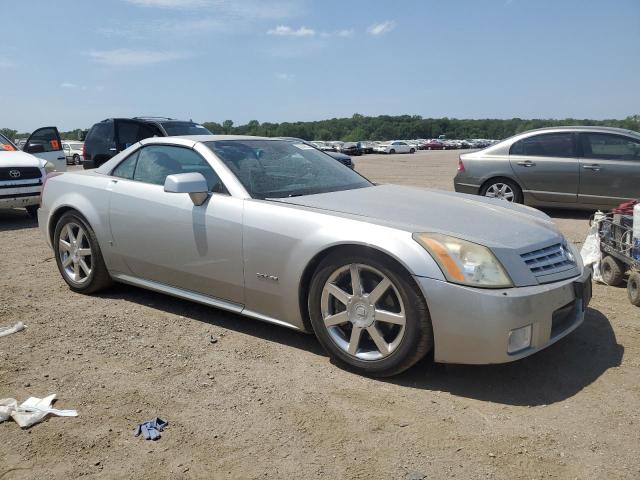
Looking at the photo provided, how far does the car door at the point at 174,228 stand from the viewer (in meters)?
3.78

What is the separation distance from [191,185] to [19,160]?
6730mm

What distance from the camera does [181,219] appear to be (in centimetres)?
398

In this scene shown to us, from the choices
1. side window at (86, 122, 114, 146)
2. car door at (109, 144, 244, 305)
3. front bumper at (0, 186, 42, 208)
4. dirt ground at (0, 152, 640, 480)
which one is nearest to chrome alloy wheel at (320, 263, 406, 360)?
dirt ground at (0, 152, 640, 480)

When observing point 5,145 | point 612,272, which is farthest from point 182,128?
point 612,272

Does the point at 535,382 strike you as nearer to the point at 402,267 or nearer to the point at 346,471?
the point at 402,267

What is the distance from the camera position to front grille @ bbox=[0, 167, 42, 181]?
344 inches

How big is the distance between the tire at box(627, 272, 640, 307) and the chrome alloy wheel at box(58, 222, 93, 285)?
4.41 meters

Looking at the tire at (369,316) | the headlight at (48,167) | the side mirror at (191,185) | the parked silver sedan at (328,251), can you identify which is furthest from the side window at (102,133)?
the tire at (369,316)

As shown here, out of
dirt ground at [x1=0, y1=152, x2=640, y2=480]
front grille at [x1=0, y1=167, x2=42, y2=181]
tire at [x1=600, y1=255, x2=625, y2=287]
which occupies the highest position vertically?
front grille at [x1=0, y1=167, x2=42, y2=181]

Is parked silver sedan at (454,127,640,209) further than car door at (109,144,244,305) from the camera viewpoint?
Yes

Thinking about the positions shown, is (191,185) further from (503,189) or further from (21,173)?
(503,189)

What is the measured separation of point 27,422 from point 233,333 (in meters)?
1.49

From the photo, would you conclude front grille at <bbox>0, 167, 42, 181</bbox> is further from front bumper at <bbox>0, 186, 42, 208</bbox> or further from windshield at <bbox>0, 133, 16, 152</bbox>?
windshield at <bbox>0, 133, 16, 152</bbox>

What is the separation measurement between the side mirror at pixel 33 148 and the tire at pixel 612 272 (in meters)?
9.45
